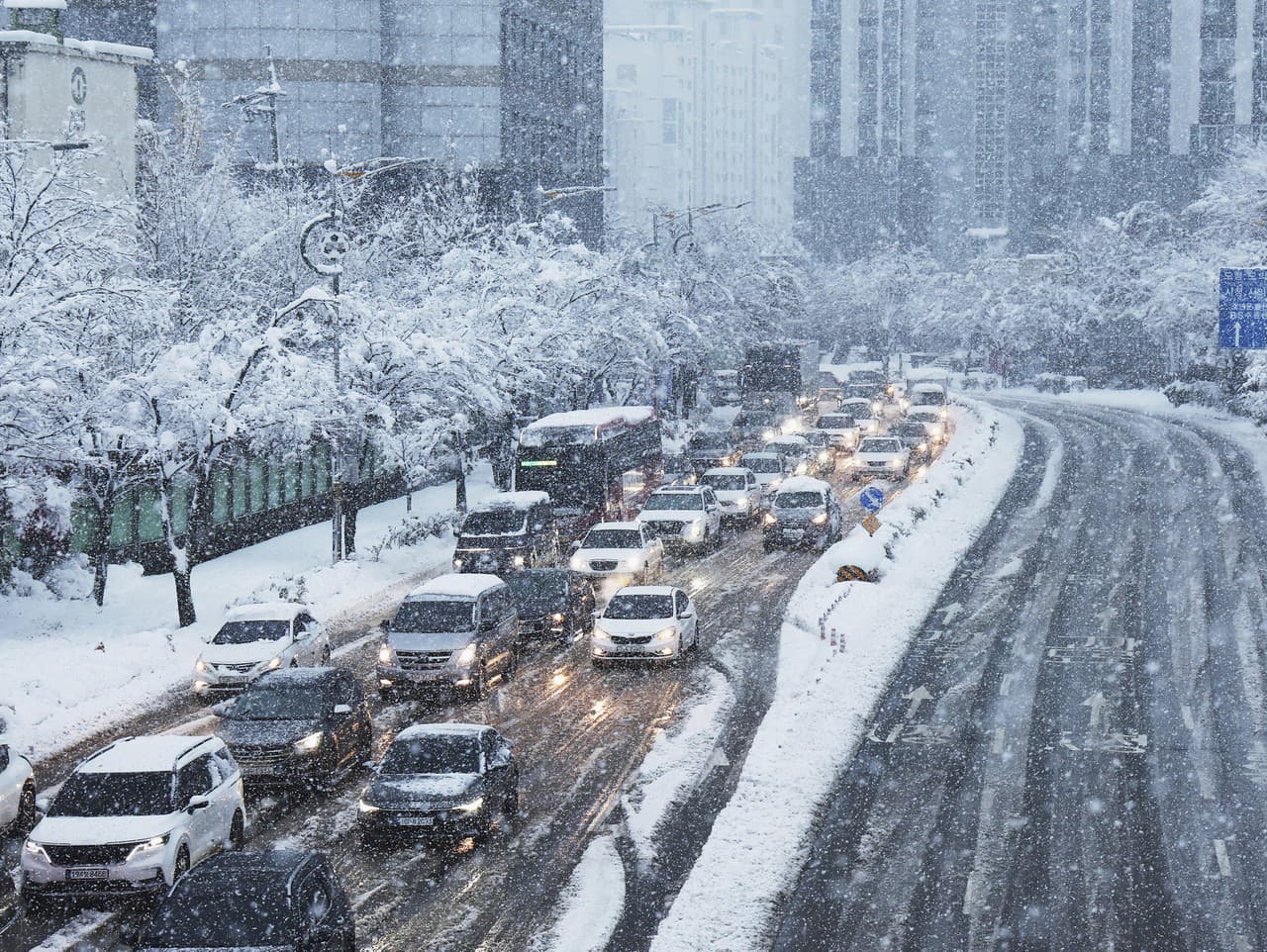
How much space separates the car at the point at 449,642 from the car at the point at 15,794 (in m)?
7.26

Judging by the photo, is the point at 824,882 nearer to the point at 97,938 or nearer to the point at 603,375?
the point at 97,938

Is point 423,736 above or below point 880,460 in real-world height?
below

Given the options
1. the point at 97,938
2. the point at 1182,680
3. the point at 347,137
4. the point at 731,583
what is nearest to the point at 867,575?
the point at 731,583

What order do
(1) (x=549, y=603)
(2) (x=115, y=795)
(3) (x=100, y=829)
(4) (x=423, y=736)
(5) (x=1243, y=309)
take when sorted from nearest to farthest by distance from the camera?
(3) (x=100, y=829) → (2) (x=115, y=795) → (4) (x=423, y=736) → (1) (x=549, y=603) → (5) (x=1243, y=309)

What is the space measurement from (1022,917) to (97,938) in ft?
29.9

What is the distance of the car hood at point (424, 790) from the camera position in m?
17.6

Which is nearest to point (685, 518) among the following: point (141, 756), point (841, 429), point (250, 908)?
point (841, 429)

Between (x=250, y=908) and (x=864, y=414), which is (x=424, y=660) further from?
(x=864, y=414)

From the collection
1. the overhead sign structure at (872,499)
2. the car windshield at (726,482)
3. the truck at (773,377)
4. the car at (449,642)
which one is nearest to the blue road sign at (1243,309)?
the overhead sign structure at (872,499)

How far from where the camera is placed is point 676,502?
135 ft

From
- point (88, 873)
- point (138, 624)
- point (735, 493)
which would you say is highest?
point (735, 493)

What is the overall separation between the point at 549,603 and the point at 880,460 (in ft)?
89.0

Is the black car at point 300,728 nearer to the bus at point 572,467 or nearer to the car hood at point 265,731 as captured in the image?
the car hood at point 265,731

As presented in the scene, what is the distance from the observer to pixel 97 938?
1503cm
